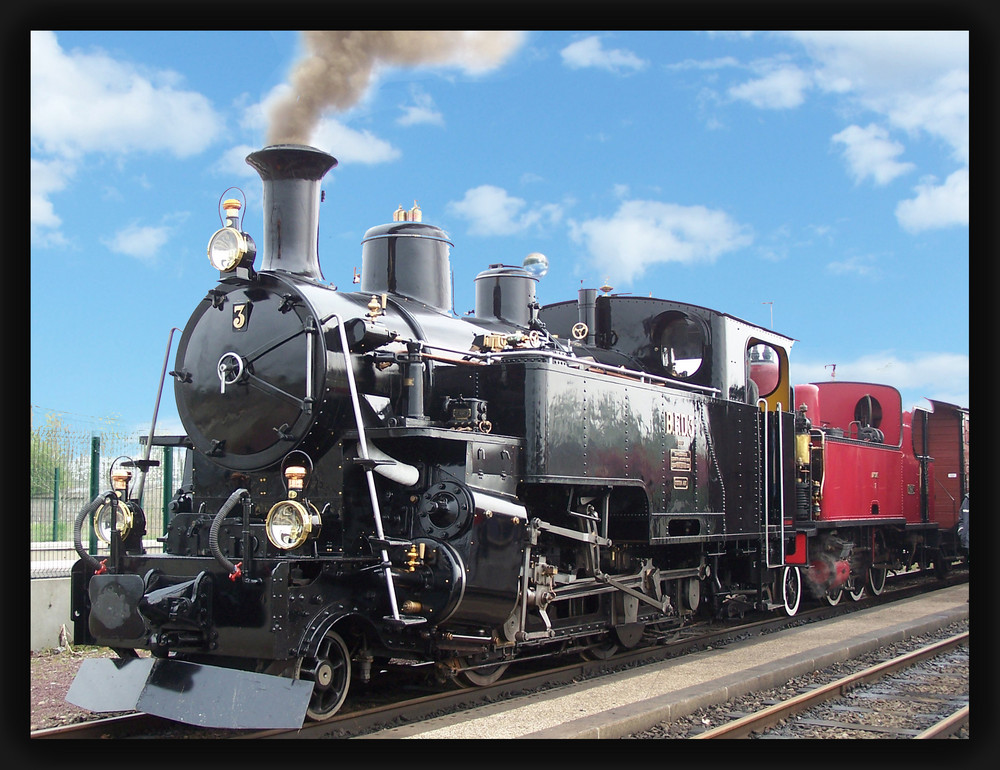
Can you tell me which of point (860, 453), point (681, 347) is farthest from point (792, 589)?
point (681, 347)

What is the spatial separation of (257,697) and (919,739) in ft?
12.5

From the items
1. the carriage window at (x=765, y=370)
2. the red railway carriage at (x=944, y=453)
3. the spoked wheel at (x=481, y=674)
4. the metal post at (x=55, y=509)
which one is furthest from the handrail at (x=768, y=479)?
the metal post at (x=55, y=509)

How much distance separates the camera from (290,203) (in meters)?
7.04

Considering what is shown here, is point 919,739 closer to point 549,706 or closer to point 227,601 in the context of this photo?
point 549,706

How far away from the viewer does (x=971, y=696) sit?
5.70 metres

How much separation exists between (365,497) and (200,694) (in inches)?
60.4

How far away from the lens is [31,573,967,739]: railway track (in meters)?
5.70

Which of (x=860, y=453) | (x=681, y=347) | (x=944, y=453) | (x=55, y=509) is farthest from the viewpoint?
(x=944, y=453)

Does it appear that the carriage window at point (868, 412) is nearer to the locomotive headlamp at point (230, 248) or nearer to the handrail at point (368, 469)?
the handrail at point (368, 469)

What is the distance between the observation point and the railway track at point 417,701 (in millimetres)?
5695

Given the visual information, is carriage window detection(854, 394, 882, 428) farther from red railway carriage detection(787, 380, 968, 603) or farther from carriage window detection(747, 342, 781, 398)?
carriage window detection(747, 342, 781, 398)

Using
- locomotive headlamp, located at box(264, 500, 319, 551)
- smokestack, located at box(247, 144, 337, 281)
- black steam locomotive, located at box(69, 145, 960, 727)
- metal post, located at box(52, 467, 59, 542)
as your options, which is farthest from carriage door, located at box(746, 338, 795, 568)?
metal post, located at box(52, 467, 59, 542)

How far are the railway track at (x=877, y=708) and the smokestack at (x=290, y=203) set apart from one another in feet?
13.8

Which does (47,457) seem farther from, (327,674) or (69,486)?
(327,674)
